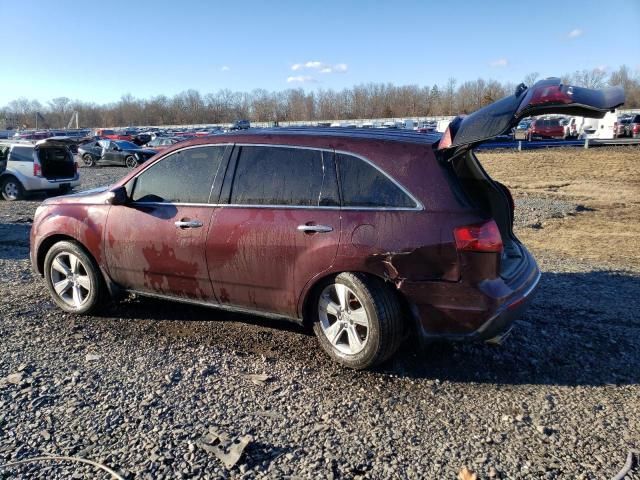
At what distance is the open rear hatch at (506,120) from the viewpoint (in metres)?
3.18

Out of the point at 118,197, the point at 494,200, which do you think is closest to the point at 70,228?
the point at 118,197

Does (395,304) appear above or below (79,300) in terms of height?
above

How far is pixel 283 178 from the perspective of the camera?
414 centimetres

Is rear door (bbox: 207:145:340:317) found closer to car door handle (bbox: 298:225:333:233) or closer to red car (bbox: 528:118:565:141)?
car door handle (bbox: 298:225:333:233)

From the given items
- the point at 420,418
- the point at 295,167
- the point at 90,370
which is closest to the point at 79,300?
the point at 90,370

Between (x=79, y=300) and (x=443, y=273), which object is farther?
(x=79, y=300)

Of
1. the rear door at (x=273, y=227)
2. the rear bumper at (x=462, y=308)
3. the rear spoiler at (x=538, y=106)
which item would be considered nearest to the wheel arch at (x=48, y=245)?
the rear door at (x=273, y=227)

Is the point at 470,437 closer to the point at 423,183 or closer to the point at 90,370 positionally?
the point at 423,183

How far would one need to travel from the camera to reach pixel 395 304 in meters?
3.71

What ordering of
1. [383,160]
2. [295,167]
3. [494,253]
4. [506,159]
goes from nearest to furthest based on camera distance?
1. [494,253]
2. [383,160]
3. [295,167]
4. [506,159]

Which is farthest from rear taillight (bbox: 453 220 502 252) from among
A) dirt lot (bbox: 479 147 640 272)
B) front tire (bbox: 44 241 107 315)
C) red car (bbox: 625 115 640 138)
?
red car (bbox: 625 115 640 138)

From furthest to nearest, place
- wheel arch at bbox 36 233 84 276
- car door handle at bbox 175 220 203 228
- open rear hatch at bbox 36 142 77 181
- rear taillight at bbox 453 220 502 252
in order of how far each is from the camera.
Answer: open rear hatch at bbox 36 142 77 181 → wheel arch at bbox 36 233 84 276 → car door handle at bbox 175 220 203 228 → rear taillight at bbox 453 220 502 252

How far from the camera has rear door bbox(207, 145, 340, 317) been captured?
3.90 metres

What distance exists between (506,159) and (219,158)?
23.5m
